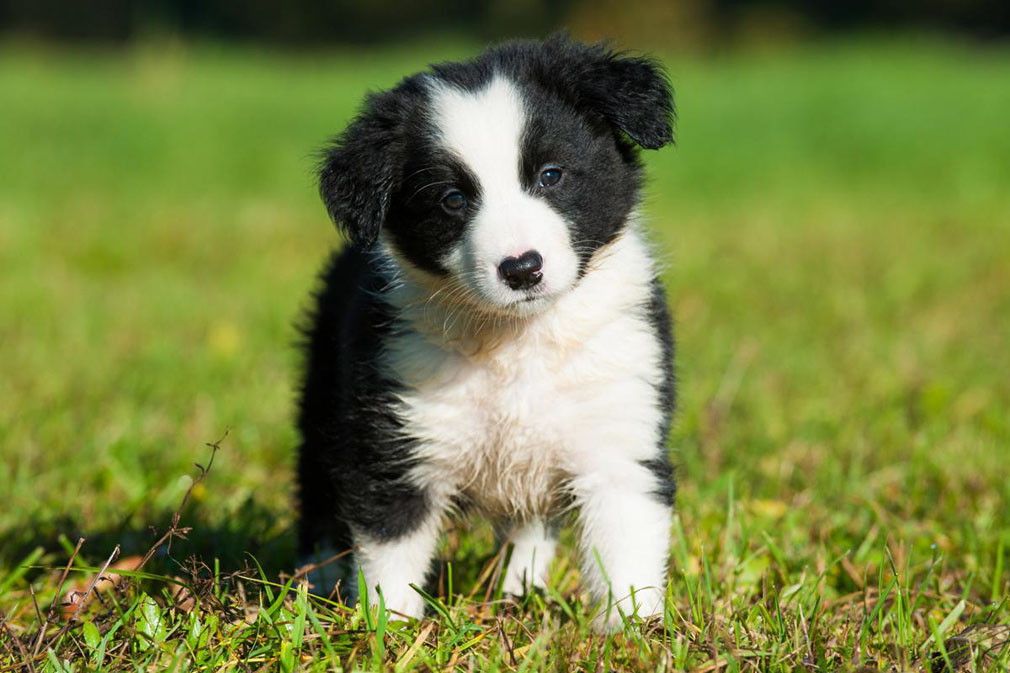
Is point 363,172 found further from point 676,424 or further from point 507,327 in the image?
point 676,424

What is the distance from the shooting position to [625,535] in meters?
2.81

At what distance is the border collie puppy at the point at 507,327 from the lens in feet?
9.23

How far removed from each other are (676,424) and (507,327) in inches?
41.7

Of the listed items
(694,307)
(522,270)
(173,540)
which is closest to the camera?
(522,270)

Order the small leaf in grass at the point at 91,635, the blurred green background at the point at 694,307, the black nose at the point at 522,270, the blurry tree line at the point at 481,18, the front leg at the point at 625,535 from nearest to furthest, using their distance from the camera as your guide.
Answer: the small leaf in grass at the point at 91,635
the black nose at the point at 522,270
the front leg at the point at 625,535
the blurred green background at the point at 694,307
the blurry tree line at the point at 481,18

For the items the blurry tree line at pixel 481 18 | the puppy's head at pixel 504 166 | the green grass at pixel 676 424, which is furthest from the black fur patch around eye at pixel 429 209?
the blurry tree line at pixel 481 18

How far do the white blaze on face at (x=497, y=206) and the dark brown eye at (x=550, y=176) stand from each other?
6cm

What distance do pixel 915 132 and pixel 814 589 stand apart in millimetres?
11811

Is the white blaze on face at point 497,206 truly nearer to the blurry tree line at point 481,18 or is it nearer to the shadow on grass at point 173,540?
the shadow on grass at point 173,540

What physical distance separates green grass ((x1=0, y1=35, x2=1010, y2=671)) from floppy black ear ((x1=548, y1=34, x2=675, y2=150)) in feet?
0.88

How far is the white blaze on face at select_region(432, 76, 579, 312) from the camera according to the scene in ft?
8.82

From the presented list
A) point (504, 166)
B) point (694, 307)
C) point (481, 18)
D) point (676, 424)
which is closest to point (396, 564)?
point (504, 166)

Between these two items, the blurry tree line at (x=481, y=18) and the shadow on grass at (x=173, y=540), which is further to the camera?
the blurry tree line at (x=481, y=18)

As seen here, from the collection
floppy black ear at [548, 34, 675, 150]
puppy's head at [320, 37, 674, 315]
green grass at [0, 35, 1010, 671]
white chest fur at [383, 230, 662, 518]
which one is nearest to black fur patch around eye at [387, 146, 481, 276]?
puppy's head at [320, 37, 674, 315]
